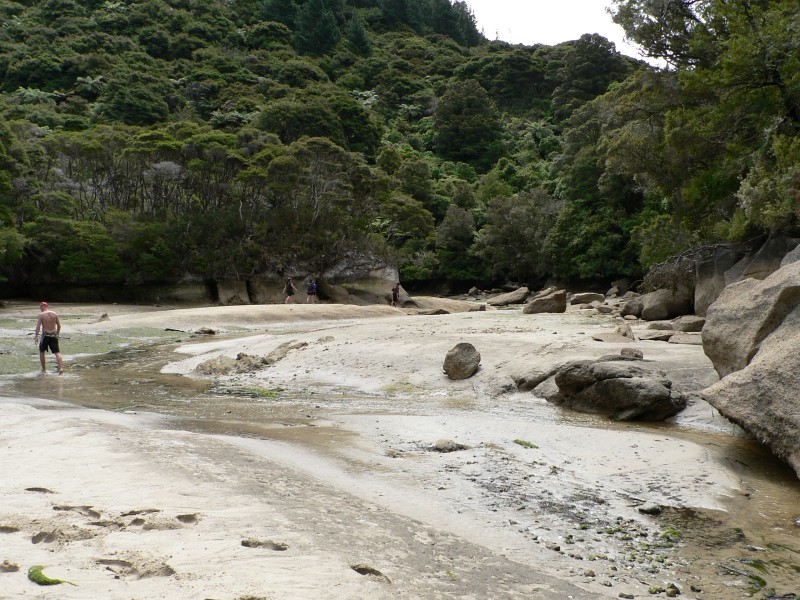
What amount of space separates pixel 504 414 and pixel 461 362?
8.67ft

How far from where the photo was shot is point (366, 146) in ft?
230

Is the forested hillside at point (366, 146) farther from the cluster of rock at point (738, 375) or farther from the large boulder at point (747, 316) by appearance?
the cluster of rock at point (738, 375)

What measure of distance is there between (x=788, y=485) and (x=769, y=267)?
45.1ft

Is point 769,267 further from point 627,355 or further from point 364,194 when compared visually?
point 364,194

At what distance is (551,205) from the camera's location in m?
54.8

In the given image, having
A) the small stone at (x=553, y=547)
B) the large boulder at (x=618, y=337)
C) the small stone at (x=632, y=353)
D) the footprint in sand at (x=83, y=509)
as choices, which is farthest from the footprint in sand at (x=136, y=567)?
the large boulder at (x=618, y=337)

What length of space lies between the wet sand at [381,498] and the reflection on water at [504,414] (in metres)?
0.03

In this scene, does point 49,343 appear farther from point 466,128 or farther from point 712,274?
point 466,128

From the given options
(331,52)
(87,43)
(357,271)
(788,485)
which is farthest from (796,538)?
(331,52)

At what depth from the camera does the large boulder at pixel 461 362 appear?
13289mm

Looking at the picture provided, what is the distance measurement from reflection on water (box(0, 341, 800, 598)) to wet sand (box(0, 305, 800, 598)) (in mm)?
34

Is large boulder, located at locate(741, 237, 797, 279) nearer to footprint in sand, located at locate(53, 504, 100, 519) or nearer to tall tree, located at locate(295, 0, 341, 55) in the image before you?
footprint in sand, located at locate(53, 504, 100, 519)

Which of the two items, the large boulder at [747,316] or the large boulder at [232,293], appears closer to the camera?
the large boulder at [747,316]

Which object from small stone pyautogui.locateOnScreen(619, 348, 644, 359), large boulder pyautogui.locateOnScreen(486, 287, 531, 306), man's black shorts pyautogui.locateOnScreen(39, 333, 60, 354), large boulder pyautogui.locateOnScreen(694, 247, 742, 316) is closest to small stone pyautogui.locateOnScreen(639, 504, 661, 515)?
small stone pyautogui.locateOnScreen(619, 348, 644, 359)
